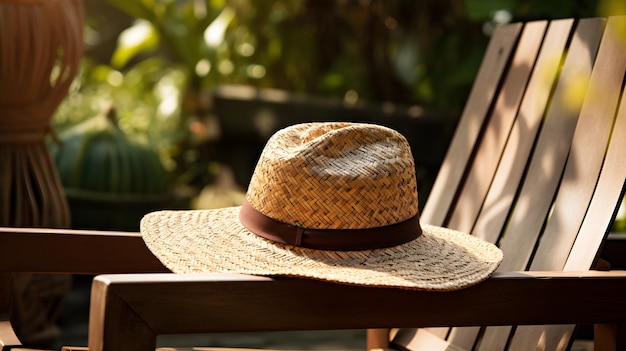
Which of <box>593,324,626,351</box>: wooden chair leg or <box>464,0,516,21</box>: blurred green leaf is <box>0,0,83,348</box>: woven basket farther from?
<box>464,0,516,21</box>: blurred green leaf

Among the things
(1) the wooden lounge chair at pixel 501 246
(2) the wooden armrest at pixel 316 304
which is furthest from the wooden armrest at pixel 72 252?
(2) the wooden armrest at pixel 316 304

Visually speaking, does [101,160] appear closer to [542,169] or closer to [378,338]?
[378,338]

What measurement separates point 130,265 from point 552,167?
101 centimetres

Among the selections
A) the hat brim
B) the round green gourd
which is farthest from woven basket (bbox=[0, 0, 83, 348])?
the round green gourd

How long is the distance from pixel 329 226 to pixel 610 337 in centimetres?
61

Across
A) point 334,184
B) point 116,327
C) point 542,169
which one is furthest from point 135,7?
point 116,327

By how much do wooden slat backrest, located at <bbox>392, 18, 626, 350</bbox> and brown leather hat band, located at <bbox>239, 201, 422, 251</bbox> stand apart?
1.32 ft

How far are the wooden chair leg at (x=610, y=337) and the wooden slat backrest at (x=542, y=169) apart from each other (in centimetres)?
8

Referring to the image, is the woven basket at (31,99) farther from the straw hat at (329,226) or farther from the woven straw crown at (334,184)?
the woven straw crown at (334,184)

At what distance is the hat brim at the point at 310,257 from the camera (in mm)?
1576

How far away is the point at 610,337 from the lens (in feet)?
6.01

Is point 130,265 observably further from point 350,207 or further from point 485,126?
point 485,126

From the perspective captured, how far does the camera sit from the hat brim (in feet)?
5.17

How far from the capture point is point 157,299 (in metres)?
1.41
